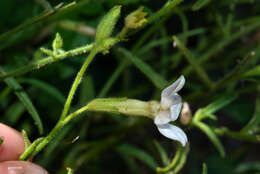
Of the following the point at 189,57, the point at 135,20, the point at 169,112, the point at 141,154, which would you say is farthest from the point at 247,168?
the point at 135,20

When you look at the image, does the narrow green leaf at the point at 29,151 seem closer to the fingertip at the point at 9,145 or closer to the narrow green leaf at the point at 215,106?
the fingertip at the point at 9,145

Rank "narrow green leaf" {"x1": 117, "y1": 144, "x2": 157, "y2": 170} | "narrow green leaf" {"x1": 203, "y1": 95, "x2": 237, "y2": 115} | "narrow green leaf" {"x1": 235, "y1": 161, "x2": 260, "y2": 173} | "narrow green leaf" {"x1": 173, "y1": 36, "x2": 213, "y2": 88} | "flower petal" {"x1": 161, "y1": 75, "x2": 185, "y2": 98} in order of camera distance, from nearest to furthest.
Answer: "flower petal" {"x1": 161, "y1": 75, "x2": 185, "y2": 98}, "narrow green leaf" {"x1": 173, "y1": 36, "x2": 213, "y2": 88}, "narrow green leaf" {"x1": 203, "y1": 95, "x2": 237, "y2": 115}, "narrow green leaf" {"x1": 117, "y1": 144, "x2": 157, "y2": 170}, "narrow green leaf" {"x1": 235, "y1": 161, "x2": 260, "y2": 173}

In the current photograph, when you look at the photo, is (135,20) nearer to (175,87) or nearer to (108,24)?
(108,24)

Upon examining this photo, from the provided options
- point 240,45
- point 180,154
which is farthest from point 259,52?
point 180,154

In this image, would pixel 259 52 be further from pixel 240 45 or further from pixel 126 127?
pixel 126 127

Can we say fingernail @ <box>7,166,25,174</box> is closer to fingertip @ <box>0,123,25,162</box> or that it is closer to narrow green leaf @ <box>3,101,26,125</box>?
fingertip @ <box>0,123,25,162</box>

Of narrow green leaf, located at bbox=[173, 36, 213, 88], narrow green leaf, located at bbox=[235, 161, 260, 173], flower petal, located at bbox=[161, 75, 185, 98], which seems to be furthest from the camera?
narrow green leaf, located at bbox=[235, 161, 260, 173]

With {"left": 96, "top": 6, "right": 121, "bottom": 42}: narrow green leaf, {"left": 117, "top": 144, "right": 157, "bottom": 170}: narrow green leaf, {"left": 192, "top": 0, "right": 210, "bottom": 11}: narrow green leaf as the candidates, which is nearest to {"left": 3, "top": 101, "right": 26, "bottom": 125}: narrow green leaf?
{"left": 117, "top": 144, "right": 157, "bottom": 170}: narrow green leaf

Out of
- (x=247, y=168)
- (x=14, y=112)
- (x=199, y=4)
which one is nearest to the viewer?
(x=199, y=4)
